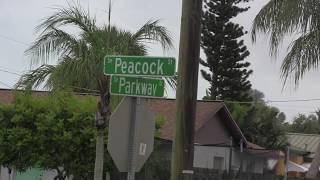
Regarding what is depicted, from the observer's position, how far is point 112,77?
8289 millimetres

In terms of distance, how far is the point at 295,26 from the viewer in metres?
14.8

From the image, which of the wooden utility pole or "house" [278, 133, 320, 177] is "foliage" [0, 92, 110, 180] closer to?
the wooden utility pole

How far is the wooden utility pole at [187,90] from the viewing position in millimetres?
8930

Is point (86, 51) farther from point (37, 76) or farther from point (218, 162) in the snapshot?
point (218, 162)

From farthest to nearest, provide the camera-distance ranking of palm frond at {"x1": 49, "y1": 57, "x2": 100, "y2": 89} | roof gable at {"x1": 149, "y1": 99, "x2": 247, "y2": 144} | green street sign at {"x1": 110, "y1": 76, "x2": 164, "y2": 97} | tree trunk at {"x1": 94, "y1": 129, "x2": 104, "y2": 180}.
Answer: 1. roof gable at {"x1": 149, "y1": 99, "x2": 247, "y2": 144}
2. tree trunk at {"x1": 94, "y1": 129, "x2": 104, "y2": 180}
3. palm frond at {"x1": 49, "y1": 57, "x2": 100, "y2": 89}
4. green street sign at {"x1": 110, "y1": 76, "x2": 164, "y2": 97}

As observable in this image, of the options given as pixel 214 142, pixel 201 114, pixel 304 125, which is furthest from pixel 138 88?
pixel 304 125

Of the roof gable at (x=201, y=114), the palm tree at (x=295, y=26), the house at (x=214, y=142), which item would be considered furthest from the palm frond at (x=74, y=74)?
the house at (x=214, y=142)

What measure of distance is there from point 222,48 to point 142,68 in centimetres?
3616

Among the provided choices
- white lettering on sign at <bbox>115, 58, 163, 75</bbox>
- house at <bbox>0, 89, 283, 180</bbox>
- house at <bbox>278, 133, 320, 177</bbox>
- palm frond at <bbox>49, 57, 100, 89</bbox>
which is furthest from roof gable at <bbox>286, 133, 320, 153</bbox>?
white lettering on sign at <bbox>115, 58, 163, 75</bbox>

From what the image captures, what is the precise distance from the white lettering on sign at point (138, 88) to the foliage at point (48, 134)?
8008 mm

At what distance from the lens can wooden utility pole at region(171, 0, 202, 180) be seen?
8.93 metres

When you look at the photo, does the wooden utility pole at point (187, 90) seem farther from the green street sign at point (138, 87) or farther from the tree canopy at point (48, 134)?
the tree canopy at point (48, 134)

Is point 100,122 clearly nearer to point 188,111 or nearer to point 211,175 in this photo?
point 188,111

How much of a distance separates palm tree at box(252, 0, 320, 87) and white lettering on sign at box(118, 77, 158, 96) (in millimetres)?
7375
